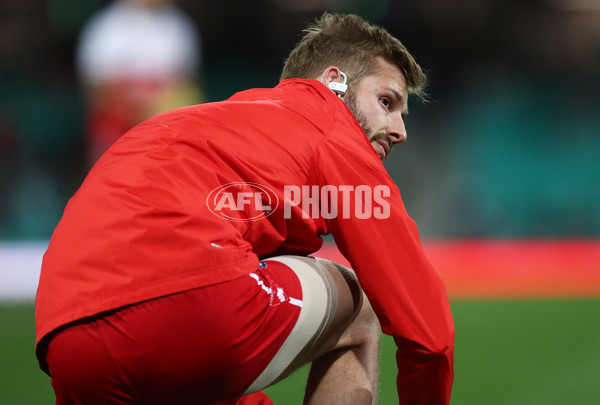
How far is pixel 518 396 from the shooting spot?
98.4 inches

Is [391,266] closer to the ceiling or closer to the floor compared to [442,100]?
closer to the ceiling

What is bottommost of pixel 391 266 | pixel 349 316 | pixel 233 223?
pixel 349 316

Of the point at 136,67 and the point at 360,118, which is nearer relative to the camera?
the point at 360,118

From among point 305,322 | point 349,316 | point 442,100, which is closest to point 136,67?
point 349,316

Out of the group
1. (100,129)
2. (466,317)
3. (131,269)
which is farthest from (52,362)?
(100,129)

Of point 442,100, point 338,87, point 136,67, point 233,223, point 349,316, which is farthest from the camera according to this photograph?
point 442,100

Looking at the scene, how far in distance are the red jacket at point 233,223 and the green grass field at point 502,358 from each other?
93 cm

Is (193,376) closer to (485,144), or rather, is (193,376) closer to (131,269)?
(131,269)

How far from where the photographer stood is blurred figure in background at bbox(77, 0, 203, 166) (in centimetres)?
454

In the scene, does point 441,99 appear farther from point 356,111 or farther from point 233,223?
point 233,223

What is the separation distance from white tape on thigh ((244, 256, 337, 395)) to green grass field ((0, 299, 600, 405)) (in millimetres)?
886

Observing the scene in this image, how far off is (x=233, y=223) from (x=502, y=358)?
1901 millimetres

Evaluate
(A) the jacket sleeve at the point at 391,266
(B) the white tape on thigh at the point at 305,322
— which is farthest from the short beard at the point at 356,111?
(B) the white tape on thigh at the point at 305,322

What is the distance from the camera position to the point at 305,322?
5.24 feet
